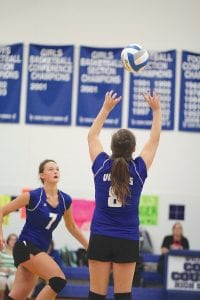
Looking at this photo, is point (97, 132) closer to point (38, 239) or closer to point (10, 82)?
point (38, 239)

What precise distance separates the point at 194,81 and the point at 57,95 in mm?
2486

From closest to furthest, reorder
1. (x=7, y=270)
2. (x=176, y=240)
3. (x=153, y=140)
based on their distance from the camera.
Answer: (x=153, y=140), (x=7, y=270), (x=176, y=240)

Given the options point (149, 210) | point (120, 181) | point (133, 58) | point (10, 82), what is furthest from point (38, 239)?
point (10, 82)

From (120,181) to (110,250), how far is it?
484mm

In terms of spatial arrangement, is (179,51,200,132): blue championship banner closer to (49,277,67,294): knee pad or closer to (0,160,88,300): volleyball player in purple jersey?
(0,160,88,300): volleyball player in purple jersey

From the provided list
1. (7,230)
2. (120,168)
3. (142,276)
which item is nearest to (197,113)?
(142,276)

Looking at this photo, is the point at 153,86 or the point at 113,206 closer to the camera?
the point at 113,206

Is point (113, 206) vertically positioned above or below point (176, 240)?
above

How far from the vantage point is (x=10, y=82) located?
980 centimetres

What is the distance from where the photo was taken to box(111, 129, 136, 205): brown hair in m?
3.71

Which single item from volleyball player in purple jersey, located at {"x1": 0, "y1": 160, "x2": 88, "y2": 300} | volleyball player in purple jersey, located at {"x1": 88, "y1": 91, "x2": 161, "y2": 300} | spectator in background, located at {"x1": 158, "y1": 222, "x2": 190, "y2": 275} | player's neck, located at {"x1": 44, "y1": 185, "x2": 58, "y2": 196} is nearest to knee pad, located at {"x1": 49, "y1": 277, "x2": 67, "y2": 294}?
volleyball player in purple jersey, located at {"x1": 0, "y1": 160, "x2": 88, "y2": 300}

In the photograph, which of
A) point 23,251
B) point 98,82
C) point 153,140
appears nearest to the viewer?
point 153,140

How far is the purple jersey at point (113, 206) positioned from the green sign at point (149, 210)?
5647 mm

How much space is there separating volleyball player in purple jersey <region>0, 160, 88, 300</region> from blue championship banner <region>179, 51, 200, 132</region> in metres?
5.00
